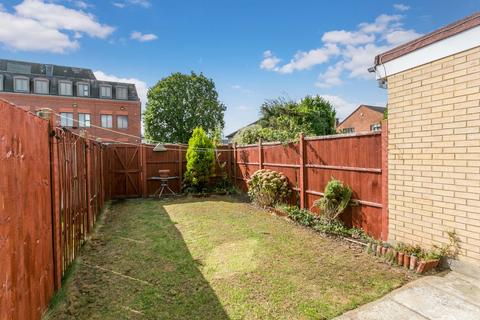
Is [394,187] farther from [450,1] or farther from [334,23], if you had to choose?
[334,23]

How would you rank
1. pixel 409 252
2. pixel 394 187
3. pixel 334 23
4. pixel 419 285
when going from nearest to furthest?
pixel 419 285 < pixel 409 252 < pixel 394 187 < pixel 334 23

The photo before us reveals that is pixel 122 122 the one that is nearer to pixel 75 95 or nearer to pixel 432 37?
pixel 75 95

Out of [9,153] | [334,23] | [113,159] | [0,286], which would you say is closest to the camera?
[0,286]

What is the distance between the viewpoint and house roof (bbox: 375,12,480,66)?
3.44 meters

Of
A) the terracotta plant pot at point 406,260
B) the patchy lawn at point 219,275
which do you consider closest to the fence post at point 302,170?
the patchy lawn at point 219,275

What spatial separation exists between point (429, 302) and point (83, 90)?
1100 inches

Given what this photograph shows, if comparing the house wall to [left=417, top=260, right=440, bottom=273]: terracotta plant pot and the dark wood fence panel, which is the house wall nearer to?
[left=417, top=260, right=440, bottom=273]: terracotta plant pot

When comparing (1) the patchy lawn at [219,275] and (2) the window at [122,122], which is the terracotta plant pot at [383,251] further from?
(2) the window at [122,122]

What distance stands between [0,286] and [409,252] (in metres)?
4.59

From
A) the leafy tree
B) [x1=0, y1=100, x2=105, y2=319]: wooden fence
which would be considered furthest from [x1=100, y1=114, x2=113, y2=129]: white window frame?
[x1=0, y1=100, x2=105, y2=319]: wooden fence

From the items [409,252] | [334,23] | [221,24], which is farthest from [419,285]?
[221,24]

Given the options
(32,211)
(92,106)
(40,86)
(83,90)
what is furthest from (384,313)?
(40,86)

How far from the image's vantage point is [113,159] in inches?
428

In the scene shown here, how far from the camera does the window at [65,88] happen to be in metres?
24.0
